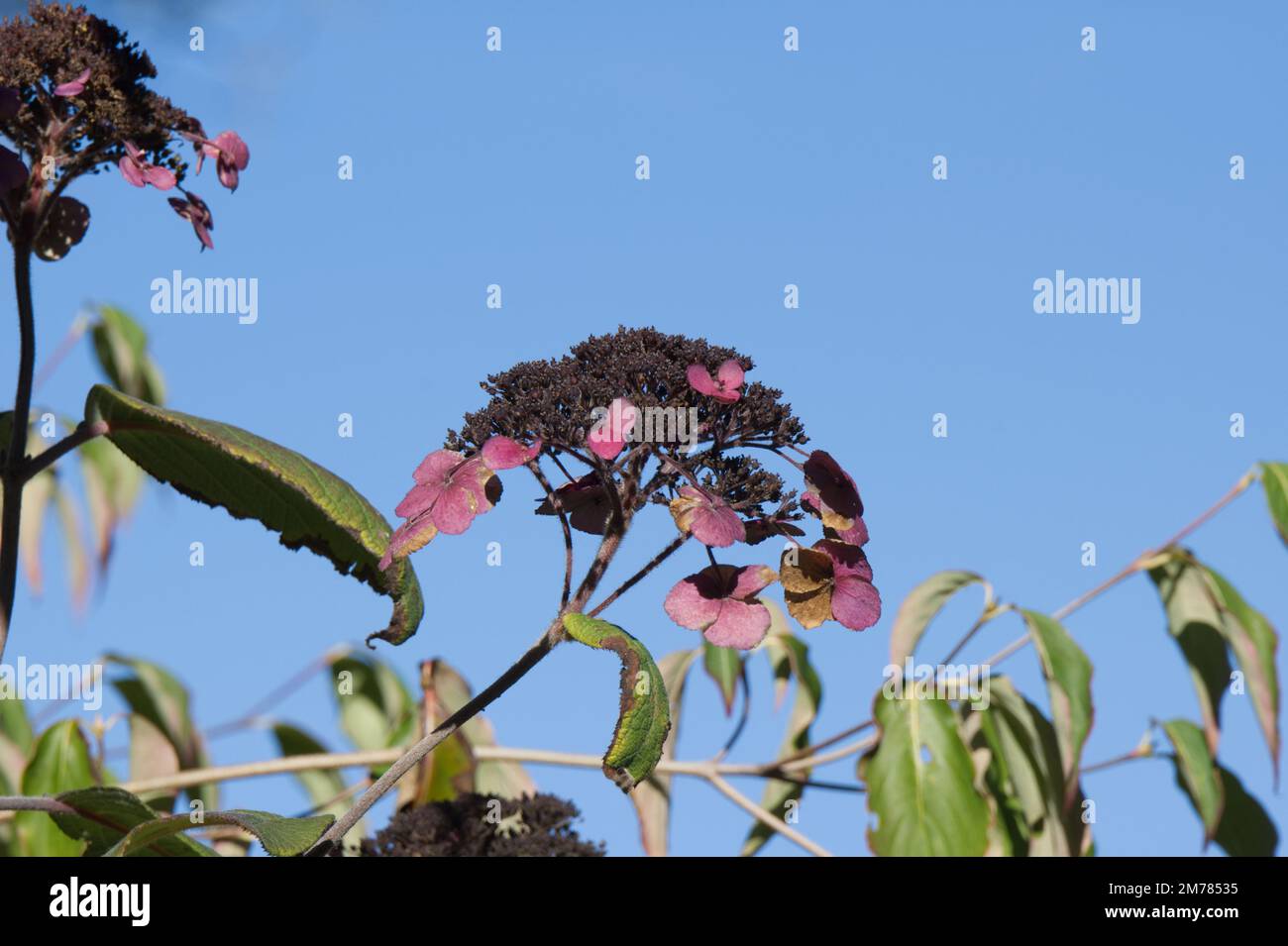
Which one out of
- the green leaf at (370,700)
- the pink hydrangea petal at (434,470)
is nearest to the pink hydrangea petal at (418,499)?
the pink hydrangea petal at (434,470)

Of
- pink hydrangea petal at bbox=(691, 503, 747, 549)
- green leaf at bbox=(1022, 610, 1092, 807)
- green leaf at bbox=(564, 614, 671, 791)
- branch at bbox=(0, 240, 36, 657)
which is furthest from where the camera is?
green leaf at bbox=(1022, 610, 1092, 807)

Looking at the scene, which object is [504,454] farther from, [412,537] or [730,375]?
[730,375]

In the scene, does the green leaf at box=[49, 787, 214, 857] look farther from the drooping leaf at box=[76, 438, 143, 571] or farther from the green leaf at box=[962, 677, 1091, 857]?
the drooping leaf at box=[76, 438, 143, 571]

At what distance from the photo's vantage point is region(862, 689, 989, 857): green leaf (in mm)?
3174

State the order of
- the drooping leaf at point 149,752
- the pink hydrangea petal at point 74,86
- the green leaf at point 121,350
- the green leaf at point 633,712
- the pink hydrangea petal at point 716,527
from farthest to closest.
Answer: the green leaf at point 121,350 → the drooping leaf at point 149,752 → the pink hydrangea petal at point 74,86 → the pink hydrangea petal at point 716,527 → the green leaf at point 633,712

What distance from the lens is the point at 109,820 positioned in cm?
196

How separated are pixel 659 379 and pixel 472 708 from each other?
0.42 m

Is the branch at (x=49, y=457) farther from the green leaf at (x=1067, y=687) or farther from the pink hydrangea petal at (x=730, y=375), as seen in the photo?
the green leaf at (x=1067, y=687)

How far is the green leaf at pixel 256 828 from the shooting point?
147 cm

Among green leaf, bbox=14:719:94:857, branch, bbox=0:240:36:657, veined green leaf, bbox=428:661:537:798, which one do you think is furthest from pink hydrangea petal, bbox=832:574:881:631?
green leaf, bbox=14:719:94:857

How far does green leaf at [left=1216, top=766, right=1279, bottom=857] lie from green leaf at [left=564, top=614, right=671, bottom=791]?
9.42 ft

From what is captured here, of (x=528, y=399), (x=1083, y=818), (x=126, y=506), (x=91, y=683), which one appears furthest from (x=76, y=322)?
(x=528, y=399)

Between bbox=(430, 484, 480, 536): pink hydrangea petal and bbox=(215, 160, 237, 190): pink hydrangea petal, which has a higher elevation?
bbox=(215, 160, 237, 190): pink hydrangea petal

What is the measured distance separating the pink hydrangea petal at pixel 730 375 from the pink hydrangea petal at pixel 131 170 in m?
0.95
